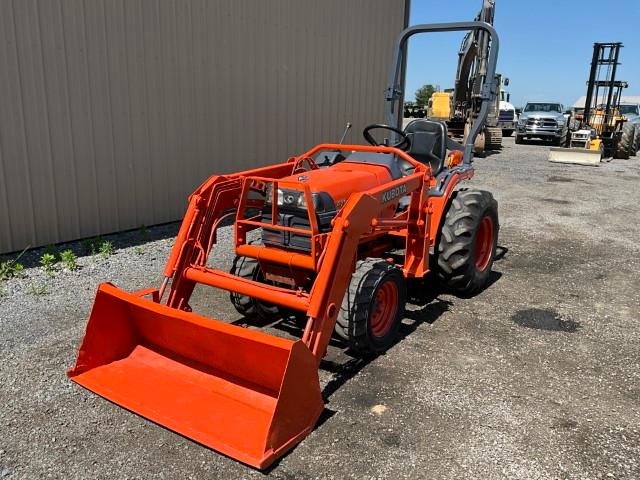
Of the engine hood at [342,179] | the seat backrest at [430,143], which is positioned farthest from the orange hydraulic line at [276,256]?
the seat backrest at [430,143]

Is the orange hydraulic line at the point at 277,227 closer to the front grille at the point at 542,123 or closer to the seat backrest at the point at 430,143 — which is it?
the seat backrest at the point at 430,143

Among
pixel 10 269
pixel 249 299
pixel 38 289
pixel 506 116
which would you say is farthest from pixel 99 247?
pixel 506 116

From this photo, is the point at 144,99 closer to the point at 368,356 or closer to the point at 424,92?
the point at 368,356

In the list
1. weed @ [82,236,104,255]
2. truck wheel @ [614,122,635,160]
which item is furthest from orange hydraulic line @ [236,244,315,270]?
truck wheel @ [614,122,635,160]

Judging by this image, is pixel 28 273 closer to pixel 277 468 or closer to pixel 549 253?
pixel 277 468

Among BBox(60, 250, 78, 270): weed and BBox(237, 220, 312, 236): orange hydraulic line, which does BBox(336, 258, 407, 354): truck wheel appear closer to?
→ BBox(237, 220, 312, 236): orange hydraulic line

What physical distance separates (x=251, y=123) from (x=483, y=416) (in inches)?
246

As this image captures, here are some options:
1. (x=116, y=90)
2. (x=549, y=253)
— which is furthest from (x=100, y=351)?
(x=549, y=253)

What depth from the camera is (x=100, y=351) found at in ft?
11.5

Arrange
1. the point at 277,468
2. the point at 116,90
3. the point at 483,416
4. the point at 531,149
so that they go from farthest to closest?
the point at 531,149 < the point at 116,90 < the point at 483,416 < the point at 277,468

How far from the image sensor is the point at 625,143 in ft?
60.5

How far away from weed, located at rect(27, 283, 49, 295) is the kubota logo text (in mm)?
3255

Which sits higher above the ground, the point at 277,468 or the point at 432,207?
the point at 432,207

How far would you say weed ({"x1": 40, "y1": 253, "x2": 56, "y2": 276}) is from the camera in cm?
557
